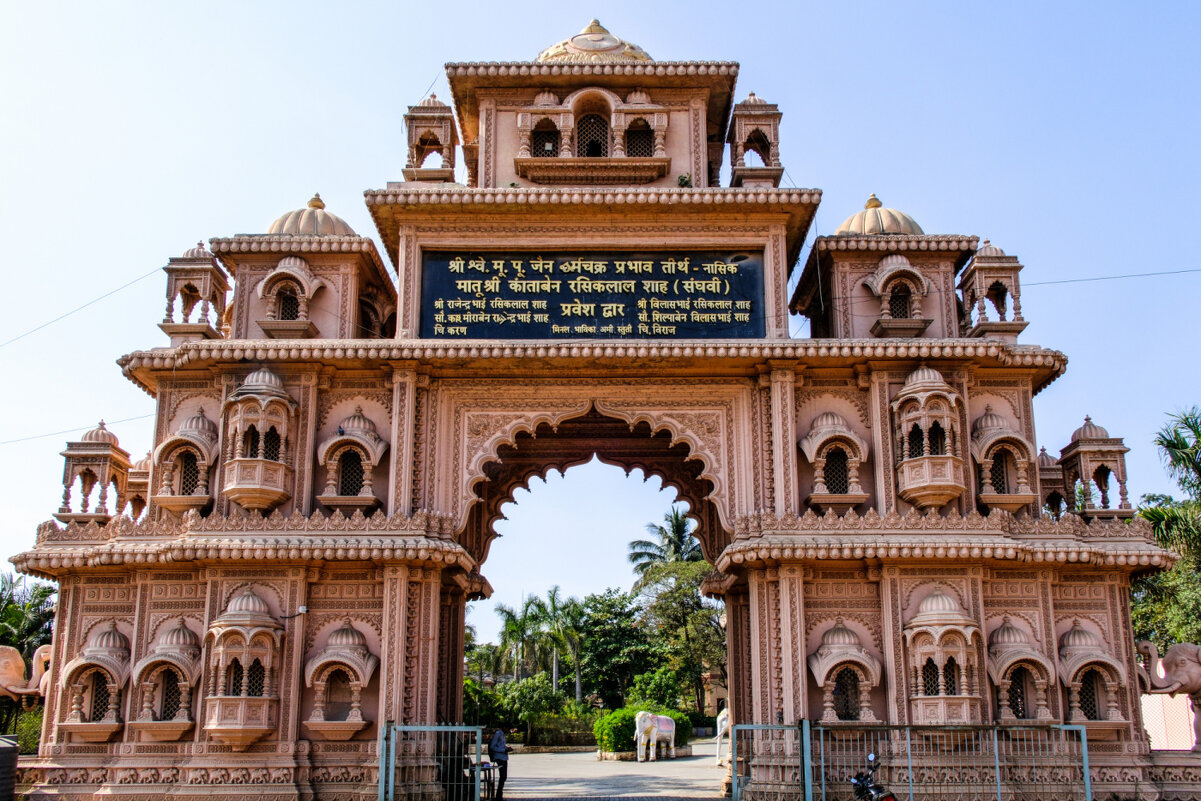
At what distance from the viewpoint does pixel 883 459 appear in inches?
656

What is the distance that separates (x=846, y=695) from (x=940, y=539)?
2.70 meters

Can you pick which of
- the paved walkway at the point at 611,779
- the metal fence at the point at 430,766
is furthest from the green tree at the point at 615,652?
the metal fence at the point at 430,766

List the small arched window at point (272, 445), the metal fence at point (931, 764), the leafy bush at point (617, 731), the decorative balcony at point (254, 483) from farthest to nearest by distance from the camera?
the leafy bush at point (617, 731) < the small arched window at point (272, 445) < the decorative balcony at point (254, 483) < the metal fence at point (931, 764)

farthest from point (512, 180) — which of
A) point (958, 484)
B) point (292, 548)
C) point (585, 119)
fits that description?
point (958, 484)

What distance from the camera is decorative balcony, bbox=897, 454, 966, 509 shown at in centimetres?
1600

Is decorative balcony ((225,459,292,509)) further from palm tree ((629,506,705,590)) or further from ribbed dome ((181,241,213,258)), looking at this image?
palm tree ((629,506,705,590))

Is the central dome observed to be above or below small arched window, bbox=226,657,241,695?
above

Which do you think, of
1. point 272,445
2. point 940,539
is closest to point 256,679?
point 272,445

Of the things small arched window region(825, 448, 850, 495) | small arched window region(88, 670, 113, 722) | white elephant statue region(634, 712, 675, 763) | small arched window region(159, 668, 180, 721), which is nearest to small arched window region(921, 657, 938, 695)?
small arched window region(825, 448, 850, 495)

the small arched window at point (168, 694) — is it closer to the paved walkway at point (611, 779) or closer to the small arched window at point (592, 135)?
the paved walkway at point (611, 779)

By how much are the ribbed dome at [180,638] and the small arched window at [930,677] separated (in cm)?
1066

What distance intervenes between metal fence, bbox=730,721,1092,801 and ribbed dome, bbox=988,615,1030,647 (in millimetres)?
1260

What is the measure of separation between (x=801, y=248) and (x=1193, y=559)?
1269 centimetres

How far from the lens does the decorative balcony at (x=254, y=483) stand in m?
16.0
